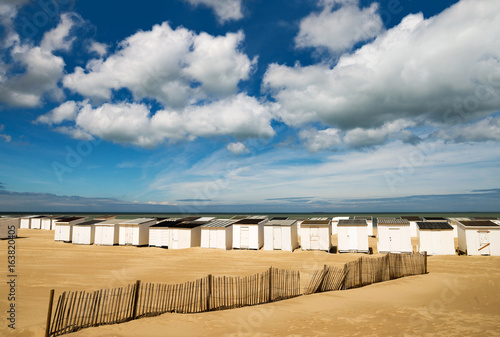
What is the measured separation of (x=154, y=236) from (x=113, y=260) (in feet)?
29.6

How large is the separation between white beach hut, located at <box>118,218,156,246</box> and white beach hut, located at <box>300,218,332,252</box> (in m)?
21.0

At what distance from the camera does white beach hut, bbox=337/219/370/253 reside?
30.8 metres

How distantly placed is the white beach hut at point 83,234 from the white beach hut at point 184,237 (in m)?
12.8

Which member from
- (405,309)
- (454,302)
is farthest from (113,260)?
(454,302)

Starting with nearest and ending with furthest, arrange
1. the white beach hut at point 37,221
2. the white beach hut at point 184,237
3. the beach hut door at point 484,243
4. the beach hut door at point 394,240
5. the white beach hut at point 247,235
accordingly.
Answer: the beach hut door at point 484,243
the beach hut door at point 394,240
the white beach hut at point 247,235
the white beach hut at point 184,237
the white beach hut at point 37,221

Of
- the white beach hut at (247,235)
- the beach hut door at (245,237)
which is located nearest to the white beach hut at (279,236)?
the white beach hut at (247,235)

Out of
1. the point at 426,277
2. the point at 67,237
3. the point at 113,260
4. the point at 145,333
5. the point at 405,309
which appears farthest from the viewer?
the point at 67,237

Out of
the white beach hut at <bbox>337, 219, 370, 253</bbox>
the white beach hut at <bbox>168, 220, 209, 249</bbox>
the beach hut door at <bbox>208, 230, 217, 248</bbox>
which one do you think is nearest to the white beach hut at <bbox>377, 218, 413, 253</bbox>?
the white beach hut at <bbox>337, 219, 370, 253</bbox>

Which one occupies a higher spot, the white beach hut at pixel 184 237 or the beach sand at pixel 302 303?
the white beach hut at pixel 184 237

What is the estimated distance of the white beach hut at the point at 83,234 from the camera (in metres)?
39.2

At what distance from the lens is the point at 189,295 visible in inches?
531

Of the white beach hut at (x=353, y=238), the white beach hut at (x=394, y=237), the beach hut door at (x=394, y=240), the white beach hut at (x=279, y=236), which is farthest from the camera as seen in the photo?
the white beach hut at (x=279, y=236)

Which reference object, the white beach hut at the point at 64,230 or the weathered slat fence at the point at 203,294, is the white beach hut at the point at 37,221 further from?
the weathered slat fence at the point at 203,294

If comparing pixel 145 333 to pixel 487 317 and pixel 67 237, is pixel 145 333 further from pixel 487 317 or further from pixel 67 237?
pixel 67 237
